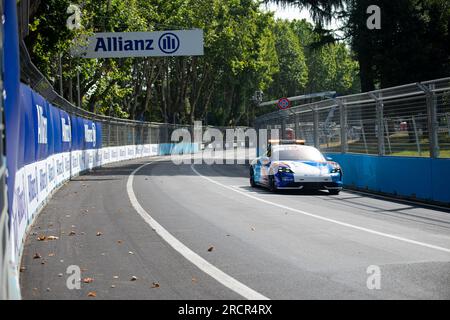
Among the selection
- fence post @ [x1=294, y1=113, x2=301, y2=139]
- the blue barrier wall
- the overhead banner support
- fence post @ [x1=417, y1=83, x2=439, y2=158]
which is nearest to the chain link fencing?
fence post @ [x1=417, y1=83, x2=439, y2=158]

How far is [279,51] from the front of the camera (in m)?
107

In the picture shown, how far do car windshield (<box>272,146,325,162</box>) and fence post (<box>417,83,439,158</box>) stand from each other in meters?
3.55

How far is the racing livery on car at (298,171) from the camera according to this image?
1725 centimetres

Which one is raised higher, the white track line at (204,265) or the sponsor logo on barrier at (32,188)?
the sponsor logo on barrier at (32,188)

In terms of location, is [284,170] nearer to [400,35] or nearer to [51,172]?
[51,172]

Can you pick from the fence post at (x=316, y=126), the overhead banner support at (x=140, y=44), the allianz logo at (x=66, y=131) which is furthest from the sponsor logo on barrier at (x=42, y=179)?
the overhead banner support at (x=140, y=44)

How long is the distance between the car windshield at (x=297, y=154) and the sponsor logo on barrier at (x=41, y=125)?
6794mm

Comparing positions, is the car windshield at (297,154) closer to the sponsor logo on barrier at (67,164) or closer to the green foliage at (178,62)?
the sponsor logo on barrier at (67,164)

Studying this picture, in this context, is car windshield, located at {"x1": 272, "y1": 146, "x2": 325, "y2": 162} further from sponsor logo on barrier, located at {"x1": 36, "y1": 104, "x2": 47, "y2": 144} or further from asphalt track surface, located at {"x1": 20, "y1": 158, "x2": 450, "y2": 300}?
sponsor logo on barrier, located at {"x1": 36, "y1": 104, "x2": 47, "y2": 144}

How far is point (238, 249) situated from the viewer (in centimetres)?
886

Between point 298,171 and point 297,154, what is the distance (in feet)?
4.21

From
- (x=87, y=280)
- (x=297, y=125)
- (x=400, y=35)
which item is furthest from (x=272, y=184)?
(x=400, y=35)
